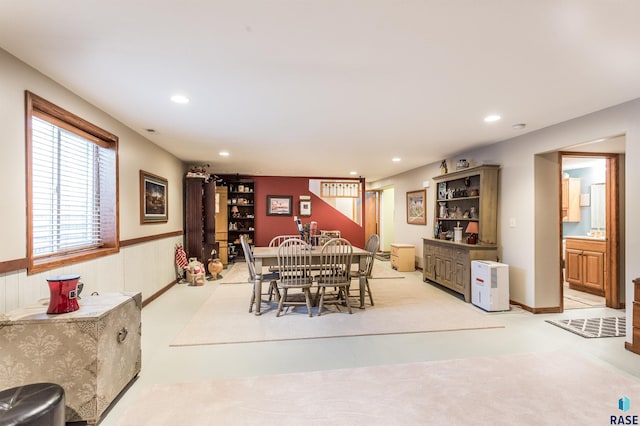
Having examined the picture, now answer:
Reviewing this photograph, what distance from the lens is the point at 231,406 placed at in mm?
1943

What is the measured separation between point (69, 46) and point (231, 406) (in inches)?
100

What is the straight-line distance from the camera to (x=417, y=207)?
6.88 meters

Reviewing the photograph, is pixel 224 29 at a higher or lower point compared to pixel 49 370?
higher

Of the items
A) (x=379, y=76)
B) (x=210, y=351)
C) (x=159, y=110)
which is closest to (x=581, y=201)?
(x=379, y=76)

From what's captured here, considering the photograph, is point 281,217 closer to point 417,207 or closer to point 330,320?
point 417,207

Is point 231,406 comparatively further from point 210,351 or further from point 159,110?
point 159,110

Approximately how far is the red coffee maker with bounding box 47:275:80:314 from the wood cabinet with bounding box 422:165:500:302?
4.47 metres

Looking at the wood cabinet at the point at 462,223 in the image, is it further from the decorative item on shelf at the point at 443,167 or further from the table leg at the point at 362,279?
the table leg at the point at 362,279

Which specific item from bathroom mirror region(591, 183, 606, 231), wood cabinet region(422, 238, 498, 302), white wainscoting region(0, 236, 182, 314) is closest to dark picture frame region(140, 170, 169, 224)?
white wainscoting region(0, 236, 182, 314)

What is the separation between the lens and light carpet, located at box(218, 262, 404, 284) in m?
5.75

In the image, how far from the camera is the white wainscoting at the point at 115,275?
2035mm

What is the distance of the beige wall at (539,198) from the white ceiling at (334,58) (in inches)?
8.5

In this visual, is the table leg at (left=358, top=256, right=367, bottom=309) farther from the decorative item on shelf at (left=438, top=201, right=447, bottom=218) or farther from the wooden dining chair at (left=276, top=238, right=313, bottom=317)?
the decorative item on shelf at (left=438, top=201, right=447, bottom=218)

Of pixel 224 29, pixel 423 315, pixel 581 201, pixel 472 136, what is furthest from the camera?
pixel 581 201
